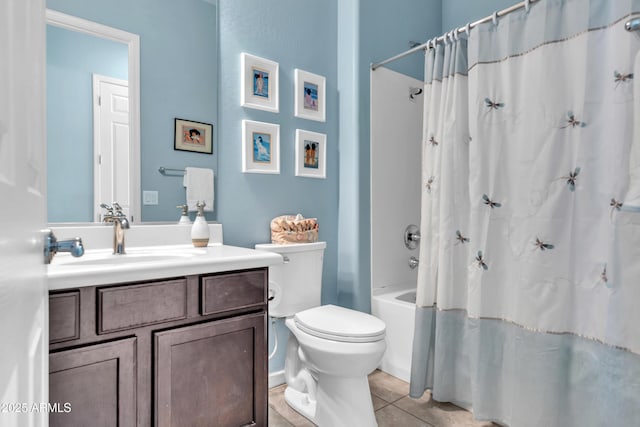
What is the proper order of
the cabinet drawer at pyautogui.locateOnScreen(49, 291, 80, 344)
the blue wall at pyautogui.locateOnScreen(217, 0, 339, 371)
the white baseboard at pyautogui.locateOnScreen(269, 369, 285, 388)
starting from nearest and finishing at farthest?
the cabinet drawer at pyautogui.locateOnScreen(49, 291, 80, 344)
the blue wall at pyautogui.locateOnScreen(217, 0, 339, 371)
the white baseboard at pyautogui.locateOnScreen(269, 369, 285, 388)

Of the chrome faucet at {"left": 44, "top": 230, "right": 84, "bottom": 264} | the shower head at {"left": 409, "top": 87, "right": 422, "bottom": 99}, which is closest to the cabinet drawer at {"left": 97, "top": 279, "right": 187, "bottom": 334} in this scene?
the chrome faucet at {"left": 44, "top": 230, "right": 84, "bottom": 264}

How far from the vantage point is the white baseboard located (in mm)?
2015

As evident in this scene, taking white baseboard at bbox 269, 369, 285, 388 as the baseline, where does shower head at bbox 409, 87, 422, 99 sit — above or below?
above

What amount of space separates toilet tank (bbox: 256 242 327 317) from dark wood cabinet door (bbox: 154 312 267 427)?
40 cm

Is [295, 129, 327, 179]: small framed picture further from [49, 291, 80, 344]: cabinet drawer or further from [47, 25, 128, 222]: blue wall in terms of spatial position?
[49, 291, 80, 344]: cabinet drawer

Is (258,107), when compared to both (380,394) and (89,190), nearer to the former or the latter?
(89,190)

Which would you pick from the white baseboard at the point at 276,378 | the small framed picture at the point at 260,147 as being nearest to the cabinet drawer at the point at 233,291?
the small framed picture at the point at 260,147

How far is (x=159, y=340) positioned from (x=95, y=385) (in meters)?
0.20

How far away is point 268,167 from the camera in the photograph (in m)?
2.00

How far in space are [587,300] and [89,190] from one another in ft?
6.63

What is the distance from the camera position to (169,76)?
5.59 ft

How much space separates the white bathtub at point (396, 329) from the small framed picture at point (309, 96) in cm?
118

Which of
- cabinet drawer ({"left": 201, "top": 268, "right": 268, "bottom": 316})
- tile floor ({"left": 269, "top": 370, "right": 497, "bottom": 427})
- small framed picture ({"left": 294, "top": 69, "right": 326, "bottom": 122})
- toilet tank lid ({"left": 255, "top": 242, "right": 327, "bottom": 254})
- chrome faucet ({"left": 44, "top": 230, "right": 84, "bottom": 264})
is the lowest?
tile floor ({"left": 269, "top": 370, "right": 497, "bottom": 427})

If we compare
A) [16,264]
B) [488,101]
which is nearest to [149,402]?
[16,264]
